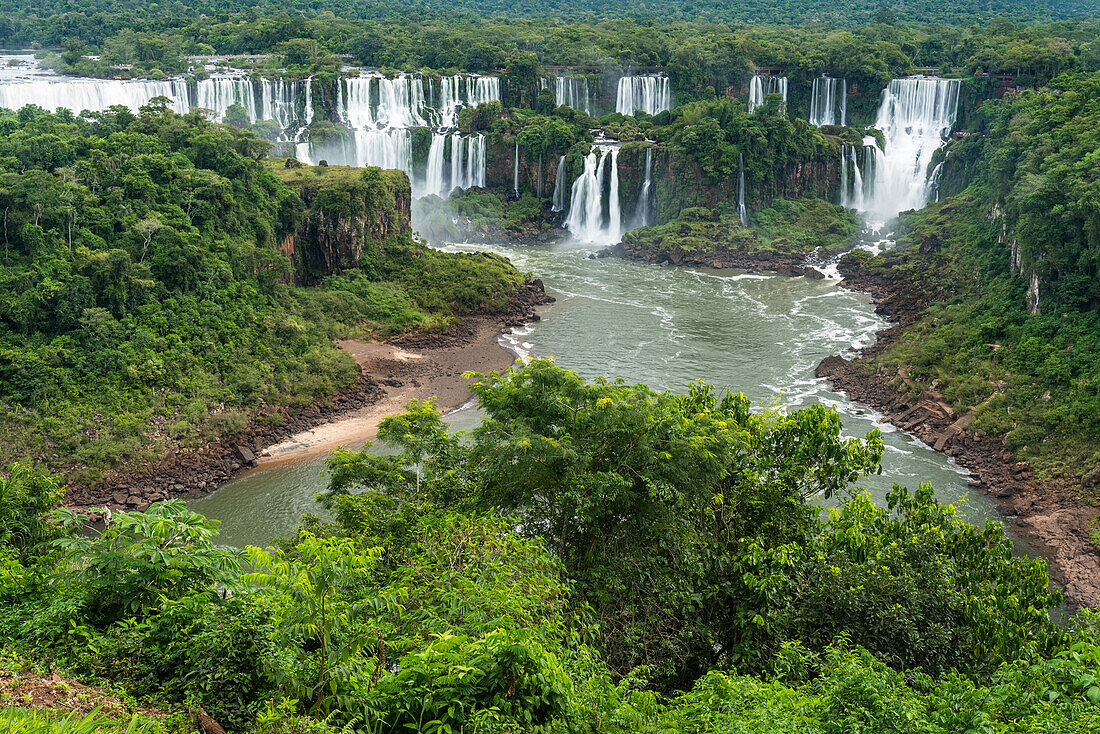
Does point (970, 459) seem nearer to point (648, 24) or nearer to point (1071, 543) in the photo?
point (1071, 543)

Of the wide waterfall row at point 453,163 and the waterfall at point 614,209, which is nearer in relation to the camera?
the waterfall at point 614,209

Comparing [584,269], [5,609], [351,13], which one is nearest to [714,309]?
[584,269]

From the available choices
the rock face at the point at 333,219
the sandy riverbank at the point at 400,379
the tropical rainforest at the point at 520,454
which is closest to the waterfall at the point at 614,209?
the tropical rainforest at the point at 520,454

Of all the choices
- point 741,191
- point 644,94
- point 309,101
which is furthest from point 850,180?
point 309,101

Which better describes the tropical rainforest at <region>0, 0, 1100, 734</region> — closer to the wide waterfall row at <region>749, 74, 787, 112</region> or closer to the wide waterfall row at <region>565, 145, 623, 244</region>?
the wide waterfall row at <region>565, 145, 623, 244</region>

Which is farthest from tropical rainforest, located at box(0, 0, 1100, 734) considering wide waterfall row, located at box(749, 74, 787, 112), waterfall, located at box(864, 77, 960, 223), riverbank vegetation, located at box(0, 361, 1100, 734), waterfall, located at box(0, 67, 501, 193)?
wide waterfall row, located at box(749, 74, 787, 112)

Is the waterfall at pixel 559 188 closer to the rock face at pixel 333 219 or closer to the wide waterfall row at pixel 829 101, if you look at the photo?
the rock face at pixel 333 219
